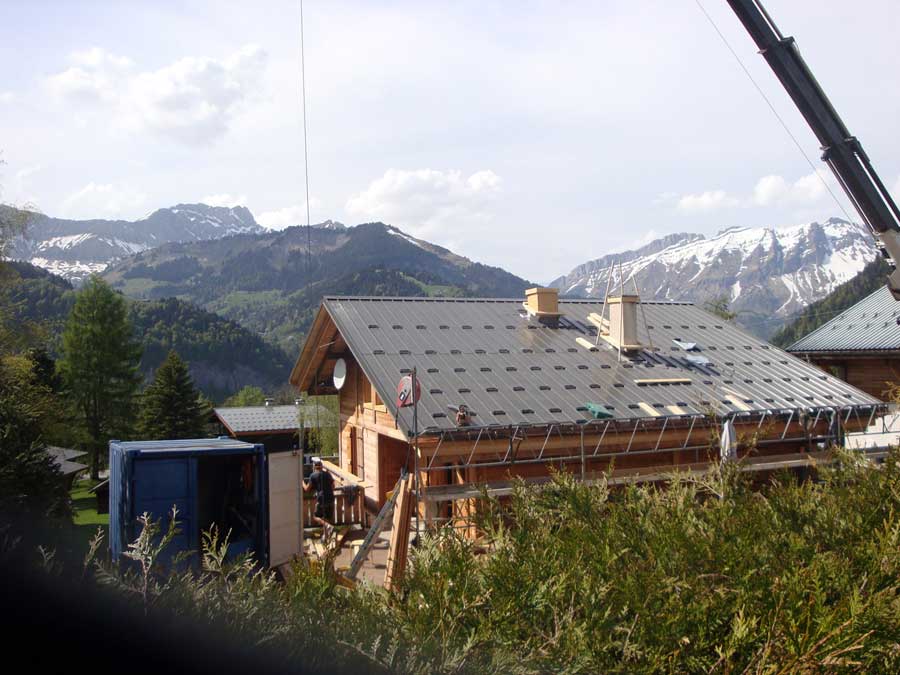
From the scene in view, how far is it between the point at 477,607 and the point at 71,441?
1709 inches

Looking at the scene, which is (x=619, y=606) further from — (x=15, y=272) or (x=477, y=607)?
(x=15, y=272)

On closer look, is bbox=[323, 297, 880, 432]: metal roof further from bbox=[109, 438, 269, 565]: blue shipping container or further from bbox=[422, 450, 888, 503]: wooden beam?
bbox=[109, 438, 269, 565]: blue shipping container

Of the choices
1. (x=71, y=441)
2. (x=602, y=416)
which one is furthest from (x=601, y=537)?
(x=71, y=441)

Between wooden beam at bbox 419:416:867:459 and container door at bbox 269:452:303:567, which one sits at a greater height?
wooden beam at bbox 419:416:867:459

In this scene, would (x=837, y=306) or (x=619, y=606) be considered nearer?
(x=619, y=606)

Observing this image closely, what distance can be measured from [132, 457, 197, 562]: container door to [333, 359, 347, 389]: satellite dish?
23.6ft

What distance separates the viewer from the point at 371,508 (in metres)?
16.8

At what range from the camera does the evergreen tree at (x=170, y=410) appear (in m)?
41.1

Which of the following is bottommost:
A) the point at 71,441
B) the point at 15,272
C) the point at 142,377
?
the point at 71,441

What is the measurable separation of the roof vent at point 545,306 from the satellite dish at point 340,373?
514 cm

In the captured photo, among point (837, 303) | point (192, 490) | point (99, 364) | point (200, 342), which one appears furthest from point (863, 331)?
point (200, 342)

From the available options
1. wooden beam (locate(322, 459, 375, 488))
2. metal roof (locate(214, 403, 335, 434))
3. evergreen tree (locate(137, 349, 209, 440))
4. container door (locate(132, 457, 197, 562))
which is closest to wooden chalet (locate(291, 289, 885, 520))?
wooden beam (locate(322, 459, 375, 488))

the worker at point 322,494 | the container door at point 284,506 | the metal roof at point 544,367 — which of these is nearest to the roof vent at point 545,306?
the metal roof at point 544,367

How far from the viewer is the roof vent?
18.7 m
